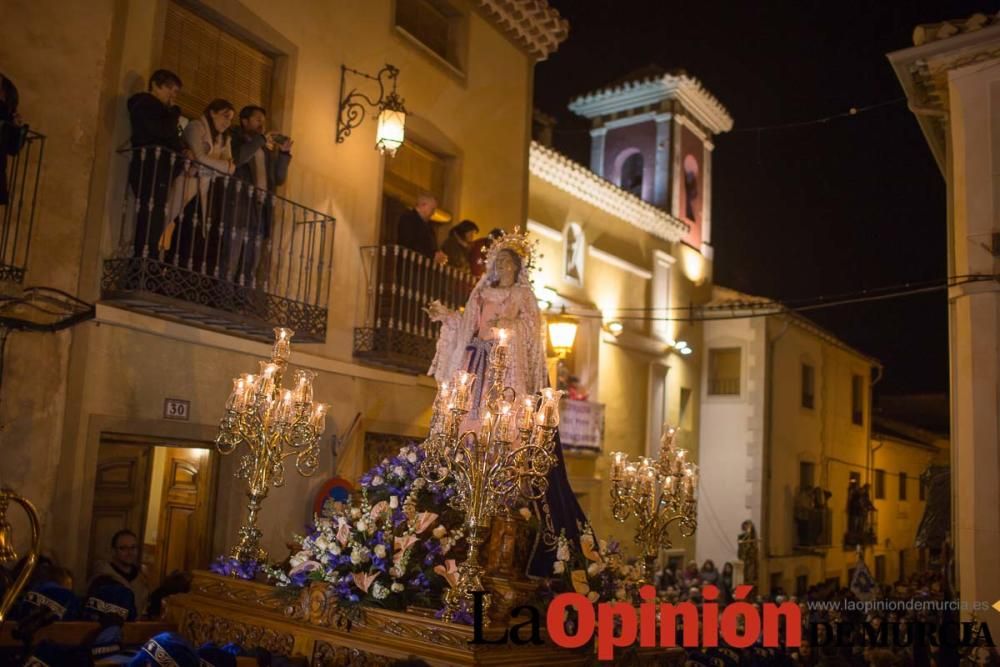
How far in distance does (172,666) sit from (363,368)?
7032mm

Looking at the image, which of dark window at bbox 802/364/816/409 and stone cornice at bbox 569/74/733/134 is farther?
dark window at bbox 802/364/816/409

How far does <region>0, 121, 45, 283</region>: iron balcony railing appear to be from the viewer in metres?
7.89

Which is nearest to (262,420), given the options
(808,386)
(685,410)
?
(685,410)

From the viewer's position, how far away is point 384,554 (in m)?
6.59

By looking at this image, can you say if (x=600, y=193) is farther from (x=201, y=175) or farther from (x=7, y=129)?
(x=7, y=129)

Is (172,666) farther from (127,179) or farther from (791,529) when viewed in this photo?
(791,529)

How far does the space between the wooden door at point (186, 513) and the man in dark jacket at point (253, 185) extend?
6.59 feet

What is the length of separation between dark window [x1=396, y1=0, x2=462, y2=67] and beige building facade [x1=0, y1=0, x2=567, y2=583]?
3 centimetres

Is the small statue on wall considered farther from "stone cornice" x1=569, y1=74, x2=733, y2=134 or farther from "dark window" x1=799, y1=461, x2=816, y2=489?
"stone cornice" x1=569, y1=74, x2=733, y2=134

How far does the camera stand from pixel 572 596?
6.66 meters

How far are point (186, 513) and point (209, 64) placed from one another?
184 inches

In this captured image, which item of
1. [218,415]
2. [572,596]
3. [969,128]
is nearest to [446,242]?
[218,415]

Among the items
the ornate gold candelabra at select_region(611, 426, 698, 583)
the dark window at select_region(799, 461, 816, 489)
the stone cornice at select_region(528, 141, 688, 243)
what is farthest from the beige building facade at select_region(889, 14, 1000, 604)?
the dark window at select_region(799, 461, 816, 489)

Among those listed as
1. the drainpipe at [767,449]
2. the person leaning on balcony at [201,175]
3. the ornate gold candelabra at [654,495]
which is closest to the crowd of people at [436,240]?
the person leaning on balcony at [201,175]
